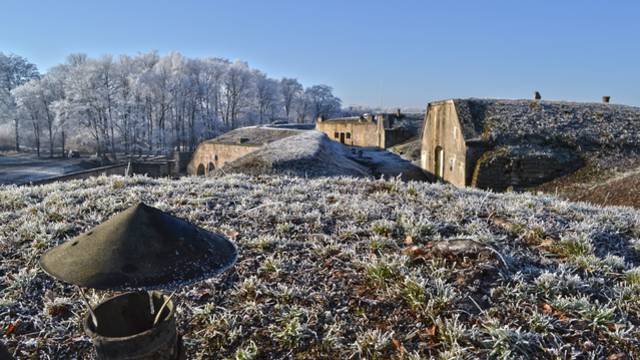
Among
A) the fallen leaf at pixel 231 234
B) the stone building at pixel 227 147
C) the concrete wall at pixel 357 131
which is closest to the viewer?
the fallen leaf at pixel 231 234

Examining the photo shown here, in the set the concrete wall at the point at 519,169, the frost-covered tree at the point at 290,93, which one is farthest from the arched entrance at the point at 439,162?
the frost-covered tree at the point at 290,93

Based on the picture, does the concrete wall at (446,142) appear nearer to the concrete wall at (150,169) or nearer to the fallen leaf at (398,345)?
the fallen leaf at (398,345)

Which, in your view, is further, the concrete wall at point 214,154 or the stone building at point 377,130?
the stone building at point 377,130

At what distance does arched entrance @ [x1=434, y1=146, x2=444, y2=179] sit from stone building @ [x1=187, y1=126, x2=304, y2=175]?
15.9m

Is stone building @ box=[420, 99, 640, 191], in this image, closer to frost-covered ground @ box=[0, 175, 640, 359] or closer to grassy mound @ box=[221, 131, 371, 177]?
grassy mound @ box=[221, 131, 371, 177]

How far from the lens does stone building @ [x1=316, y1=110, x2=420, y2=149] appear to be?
41.8 metres

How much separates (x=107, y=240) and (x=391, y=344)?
99.1 inches

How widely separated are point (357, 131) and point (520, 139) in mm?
28152

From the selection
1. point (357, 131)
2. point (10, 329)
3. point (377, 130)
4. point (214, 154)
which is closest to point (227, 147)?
A: point (214, 154)

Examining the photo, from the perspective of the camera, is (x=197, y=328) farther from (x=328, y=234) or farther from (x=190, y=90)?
(x=190, y=90)

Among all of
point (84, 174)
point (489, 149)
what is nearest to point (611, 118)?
point (489, 149)

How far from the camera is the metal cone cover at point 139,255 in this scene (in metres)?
2.16

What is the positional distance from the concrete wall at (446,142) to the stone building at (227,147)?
15.0 m

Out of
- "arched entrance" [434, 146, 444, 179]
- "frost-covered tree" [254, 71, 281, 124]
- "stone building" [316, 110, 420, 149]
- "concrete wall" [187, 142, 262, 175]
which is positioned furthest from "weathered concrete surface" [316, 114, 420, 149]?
"frost-covered tree" [254, 71, 281, 124]
